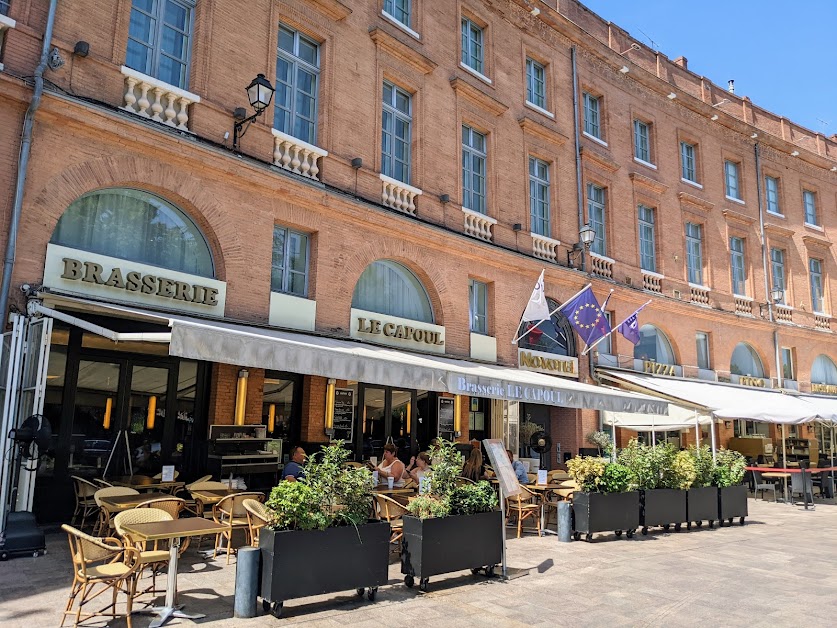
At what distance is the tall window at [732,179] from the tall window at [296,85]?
1690 cm

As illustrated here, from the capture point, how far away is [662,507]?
420 inches

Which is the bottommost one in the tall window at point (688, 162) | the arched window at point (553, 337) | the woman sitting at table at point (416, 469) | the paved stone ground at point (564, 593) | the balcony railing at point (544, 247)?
the paved stone ground at point (564, 593)

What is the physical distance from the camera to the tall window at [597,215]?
1858cm

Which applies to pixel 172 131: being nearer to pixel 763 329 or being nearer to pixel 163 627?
→ pixel 163 627

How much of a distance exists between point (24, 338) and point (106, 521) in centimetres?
248

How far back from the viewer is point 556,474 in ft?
43.1

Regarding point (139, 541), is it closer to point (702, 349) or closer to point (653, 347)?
→ point (653, 347)

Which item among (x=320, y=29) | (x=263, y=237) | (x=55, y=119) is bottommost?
(x=263, y=237)

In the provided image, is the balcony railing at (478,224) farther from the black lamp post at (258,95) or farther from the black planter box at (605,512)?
the black planter box at (605,512)

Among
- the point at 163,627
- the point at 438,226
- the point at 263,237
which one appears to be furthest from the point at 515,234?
the point at 163,627

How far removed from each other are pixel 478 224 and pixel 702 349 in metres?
10.6

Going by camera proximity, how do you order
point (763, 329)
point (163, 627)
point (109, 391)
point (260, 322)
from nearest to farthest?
point (163, 627), point (109, 391), point (260, 322), point (763, 329)

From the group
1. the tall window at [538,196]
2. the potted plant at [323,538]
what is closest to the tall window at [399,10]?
the tall window at [538,196]

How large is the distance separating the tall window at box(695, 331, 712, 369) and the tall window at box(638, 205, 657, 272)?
10.0ft
